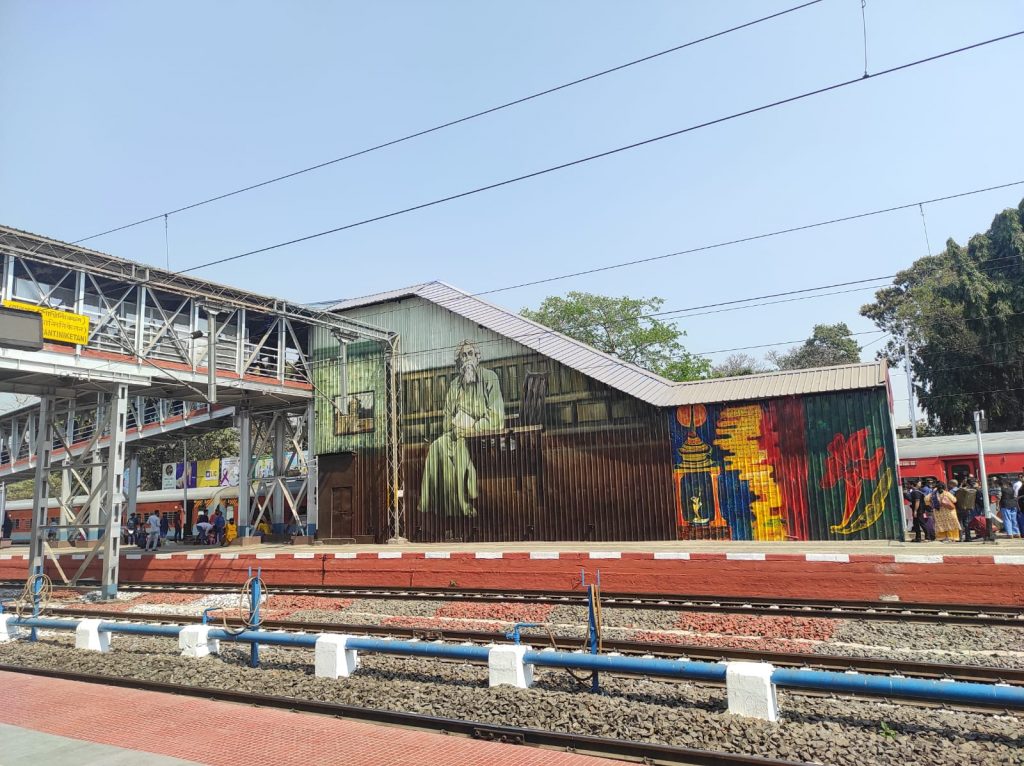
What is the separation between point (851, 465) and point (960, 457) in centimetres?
809

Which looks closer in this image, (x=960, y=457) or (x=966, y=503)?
(x=966, y=503)

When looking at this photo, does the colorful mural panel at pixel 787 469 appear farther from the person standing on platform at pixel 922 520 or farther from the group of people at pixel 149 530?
the group of people at pixel 149 530

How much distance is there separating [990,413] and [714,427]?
3048cm

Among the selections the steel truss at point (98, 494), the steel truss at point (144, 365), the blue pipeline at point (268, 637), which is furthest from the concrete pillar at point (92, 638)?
the steel truss at point (144, 365)

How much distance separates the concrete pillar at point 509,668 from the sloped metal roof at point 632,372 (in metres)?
16.1

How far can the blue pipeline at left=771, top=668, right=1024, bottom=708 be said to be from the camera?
6191mm

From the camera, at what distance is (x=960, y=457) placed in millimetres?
26516

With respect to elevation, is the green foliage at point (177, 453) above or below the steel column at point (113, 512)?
above

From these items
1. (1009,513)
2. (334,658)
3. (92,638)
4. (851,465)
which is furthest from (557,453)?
(334,658)

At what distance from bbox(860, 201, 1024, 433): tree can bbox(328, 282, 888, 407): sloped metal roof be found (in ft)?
80.5

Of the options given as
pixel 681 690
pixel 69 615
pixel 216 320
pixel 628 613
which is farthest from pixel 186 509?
pixel 681 690

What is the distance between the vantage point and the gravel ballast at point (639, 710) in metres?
6.37

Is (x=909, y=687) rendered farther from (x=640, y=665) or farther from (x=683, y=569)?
(x=683, y=569)

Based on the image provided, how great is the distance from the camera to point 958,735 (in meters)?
6.62
